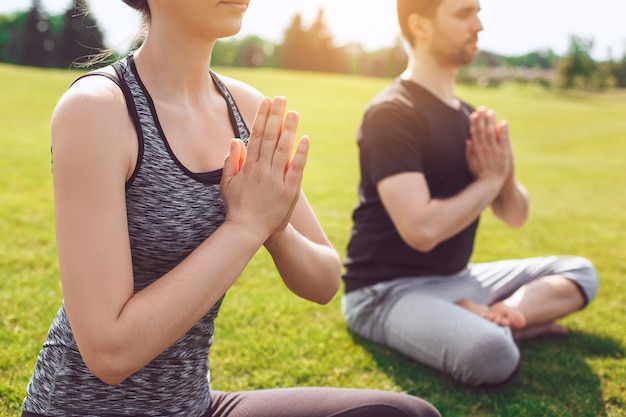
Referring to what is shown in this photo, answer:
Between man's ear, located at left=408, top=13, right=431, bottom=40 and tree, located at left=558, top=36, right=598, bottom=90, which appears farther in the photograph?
tree, located at left=558, top=36, right=598, bottom=90

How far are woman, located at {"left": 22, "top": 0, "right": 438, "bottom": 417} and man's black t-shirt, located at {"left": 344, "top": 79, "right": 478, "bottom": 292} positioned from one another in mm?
1741

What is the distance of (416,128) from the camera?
3.82 m

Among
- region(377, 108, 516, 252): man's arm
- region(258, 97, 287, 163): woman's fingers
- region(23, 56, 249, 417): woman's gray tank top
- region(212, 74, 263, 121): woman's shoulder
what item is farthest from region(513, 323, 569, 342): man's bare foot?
region(258, 97, 287, 163): woman's fingers

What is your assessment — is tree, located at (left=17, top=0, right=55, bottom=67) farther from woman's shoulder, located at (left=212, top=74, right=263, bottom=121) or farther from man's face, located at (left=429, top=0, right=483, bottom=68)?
woman's shoulder, located at (left=212, top=74, right=263, bottom=121)

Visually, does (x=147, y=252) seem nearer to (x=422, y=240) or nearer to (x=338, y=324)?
(x=422, y=240)

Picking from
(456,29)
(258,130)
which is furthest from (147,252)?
(456,29)

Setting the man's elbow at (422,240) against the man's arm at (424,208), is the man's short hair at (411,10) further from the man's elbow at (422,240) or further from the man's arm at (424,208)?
the man's elbow at (422,240)

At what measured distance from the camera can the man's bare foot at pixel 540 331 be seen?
4.12 meters

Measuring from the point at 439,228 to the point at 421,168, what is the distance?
0.37 m


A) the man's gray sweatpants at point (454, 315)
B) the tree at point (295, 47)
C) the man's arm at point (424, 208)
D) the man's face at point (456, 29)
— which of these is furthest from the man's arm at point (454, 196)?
the tree at point (295, 47)

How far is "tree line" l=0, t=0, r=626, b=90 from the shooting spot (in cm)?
5012

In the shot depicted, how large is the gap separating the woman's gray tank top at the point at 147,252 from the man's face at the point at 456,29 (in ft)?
8.44

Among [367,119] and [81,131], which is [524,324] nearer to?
[367,119]

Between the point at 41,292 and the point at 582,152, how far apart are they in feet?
67.6
